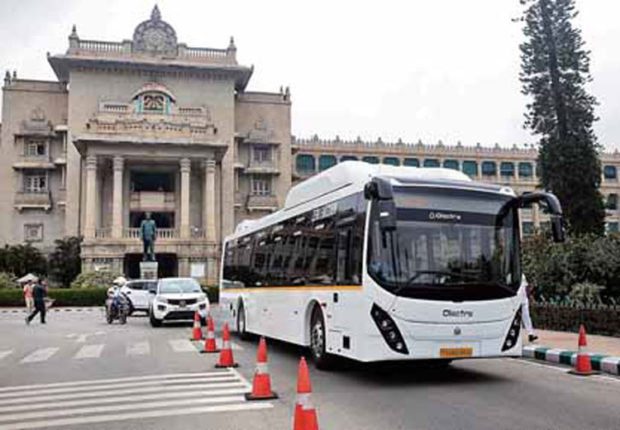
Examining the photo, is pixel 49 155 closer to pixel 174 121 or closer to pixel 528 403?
pixel 174 121

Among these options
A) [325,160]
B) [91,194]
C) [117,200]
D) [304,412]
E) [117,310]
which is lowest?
[117,310]

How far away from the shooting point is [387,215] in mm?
9383

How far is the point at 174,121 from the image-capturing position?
52.3 meters

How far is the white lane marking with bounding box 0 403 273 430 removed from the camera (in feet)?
25.4

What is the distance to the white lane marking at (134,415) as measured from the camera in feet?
25.4

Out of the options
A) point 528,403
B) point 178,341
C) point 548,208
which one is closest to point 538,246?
point 178,341

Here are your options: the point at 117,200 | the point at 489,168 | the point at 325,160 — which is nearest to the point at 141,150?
the point at 117,200

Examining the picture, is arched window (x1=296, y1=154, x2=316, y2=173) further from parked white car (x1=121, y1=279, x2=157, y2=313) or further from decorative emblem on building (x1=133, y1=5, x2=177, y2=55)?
parked white car (x1=121, y1=279, x2=157, y2=313)

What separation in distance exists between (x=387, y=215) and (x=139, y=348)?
9225 mm

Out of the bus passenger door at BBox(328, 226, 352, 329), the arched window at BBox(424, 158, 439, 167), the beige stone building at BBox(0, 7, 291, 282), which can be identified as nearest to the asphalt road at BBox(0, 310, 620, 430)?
the bus passenger door at BBox(328, 226, 352, 329)

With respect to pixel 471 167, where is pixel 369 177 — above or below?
below

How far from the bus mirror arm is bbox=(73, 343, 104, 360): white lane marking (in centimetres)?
981

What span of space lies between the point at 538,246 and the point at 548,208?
51.3 ft

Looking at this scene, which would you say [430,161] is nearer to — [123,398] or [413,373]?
[413,373]
